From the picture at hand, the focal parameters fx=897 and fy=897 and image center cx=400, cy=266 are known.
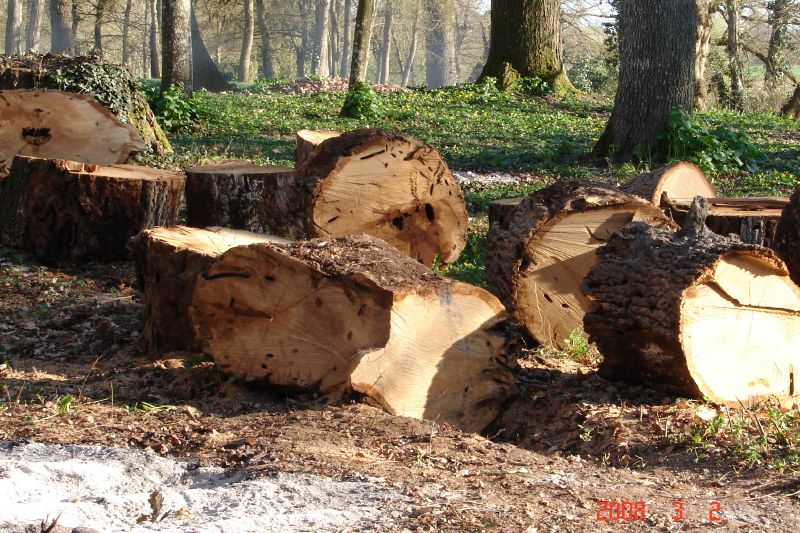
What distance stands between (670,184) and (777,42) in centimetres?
1825

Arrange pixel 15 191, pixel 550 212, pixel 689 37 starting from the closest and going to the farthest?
pixel 550 212
pixel 15 191
pixel 689 37

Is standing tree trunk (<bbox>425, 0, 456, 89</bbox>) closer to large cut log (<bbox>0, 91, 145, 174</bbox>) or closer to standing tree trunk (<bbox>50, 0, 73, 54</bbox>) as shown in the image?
standing tree trunk (<bbox>50, 0, 73, 54</bbox>)

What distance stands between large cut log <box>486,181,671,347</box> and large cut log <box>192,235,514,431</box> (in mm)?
1037

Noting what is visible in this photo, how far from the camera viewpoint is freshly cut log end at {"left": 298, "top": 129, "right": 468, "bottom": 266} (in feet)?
20.0

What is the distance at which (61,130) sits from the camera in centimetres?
768

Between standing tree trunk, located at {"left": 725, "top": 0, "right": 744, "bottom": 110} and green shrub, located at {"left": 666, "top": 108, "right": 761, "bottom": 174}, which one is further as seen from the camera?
standing tree trunk, located at {"left": 725, "top": 0, "right": 744, "bottom": 110}

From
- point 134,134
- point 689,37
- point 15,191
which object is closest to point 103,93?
point 134,134

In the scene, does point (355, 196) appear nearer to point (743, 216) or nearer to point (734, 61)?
point (743, 216)

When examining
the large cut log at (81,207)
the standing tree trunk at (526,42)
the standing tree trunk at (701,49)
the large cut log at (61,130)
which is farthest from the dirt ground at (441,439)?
the standing tree trunk at (701,49)

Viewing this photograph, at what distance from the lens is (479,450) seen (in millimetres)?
3289

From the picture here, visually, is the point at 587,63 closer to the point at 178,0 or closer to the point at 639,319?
the point at 178,0

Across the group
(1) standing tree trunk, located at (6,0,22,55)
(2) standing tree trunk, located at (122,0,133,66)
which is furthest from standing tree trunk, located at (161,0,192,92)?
(1) standing tree trunk, located at (6,0,22,55)

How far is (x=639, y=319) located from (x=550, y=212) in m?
1.21
